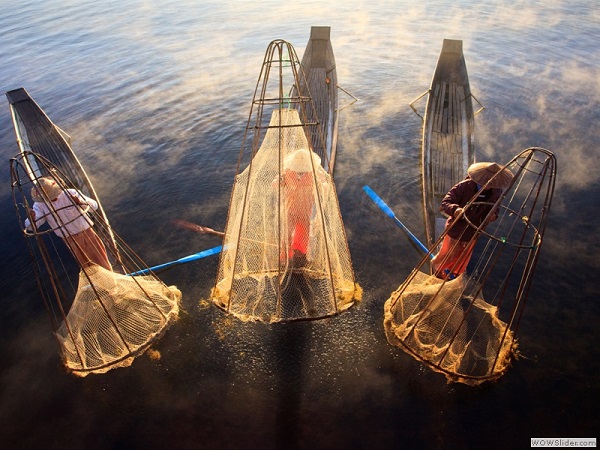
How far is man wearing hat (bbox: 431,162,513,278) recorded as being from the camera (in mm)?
3588

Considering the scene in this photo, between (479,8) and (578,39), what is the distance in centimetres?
693

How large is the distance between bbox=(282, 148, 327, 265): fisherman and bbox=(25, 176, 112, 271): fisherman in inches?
82.4

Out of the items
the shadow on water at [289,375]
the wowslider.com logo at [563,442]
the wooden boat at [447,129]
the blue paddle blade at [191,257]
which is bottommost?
the wowslider.com logo at [563,442]

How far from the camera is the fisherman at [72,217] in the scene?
3.77 metres

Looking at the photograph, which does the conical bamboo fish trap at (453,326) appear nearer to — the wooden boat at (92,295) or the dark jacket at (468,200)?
the dark jacket at (468,200)

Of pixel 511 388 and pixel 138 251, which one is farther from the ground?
pixel 138 251

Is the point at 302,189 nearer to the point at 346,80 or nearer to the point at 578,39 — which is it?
the point at 346,80

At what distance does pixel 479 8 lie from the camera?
62.4 feet

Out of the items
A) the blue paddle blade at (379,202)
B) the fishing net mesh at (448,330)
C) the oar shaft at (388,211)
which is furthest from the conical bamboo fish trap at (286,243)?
the blue paddle blade at (379,202)

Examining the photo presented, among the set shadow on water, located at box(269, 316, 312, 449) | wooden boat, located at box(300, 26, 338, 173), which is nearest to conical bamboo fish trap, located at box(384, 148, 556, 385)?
shadow on water, located at box(269, 316, 312, 449)

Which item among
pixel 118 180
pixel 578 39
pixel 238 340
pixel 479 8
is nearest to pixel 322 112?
pixel 118 180

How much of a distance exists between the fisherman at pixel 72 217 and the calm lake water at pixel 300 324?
87cm

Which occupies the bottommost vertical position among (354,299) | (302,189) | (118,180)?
(354,299)

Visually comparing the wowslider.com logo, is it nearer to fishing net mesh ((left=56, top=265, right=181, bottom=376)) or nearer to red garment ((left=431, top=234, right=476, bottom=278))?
red garment ((left=431, top=234, right=476, bottom=278))
